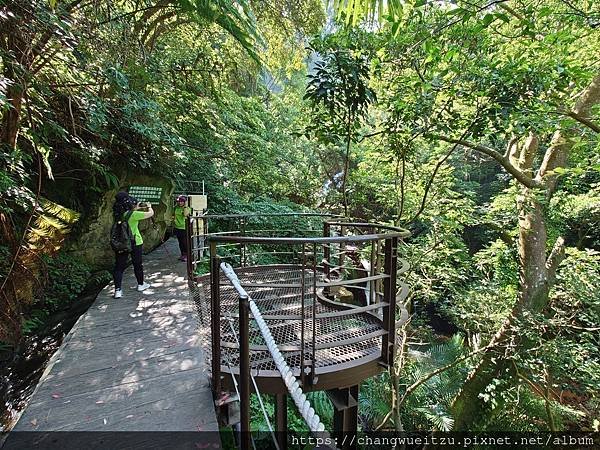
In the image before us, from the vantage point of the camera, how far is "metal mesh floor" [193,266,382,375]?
8.39ft

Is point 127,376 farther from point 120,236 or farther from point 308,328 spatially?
point 120,236

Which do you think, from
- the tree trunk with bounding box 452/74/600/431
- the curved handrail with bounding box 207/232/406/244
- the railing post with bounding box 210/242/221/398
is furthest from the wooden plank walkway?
the tree trunk with bounding box 452/74/600/431

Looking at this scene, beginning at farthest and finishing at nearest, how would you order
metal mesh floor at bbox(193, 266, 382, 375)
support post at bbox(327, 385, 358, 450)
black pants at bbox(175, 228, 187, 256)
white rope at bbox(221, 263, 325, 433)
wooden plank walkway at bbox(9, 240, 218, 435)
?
1. black pants at bbox(175, 228, 187, 256)
2. support post at bbox(327, 385, 358, 450)
3. metal mesh floor at bbox(193, 266, 382, 375)
4. wooden plank walkway at bbox(9, 240, 218, 435)
5. white rope at bbox(221, 263, 325, 433)

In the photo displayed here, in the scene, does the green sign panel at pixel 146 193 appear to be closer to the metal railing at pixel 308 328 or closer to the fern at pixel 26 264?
the fern at pixel 26 264

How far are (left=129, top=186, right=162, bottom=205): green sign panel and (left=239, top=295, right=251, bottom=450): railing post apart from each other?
17.2 ft

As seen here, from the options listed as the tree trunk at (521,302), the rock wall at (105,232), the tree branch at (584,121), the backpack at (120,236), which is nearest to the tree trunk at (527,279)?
the tree trunk at (521,302)

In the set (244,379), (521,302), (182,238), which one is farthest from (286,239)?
(521,302)

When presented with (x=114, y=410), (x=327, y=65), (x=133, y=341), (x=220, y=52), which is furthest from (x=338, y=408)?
(x=220, y=52)

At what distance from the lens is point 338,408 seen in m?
2.92

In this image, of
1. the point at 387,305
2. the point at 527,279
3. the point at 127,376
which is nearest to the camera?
the point at 127,376

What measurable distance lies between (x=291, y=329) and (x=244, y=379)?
1792 millimetres

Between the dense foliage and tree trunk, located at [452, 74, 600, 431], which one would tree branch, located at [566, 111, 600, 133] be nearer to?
the dense foliage

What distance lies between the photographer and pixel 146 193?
6.13m

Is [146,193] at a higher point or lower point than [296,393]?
higher
